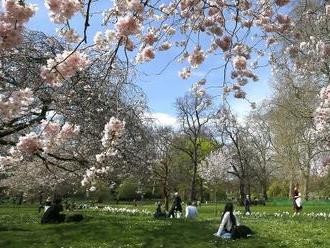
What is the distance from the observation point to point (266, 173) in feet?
198

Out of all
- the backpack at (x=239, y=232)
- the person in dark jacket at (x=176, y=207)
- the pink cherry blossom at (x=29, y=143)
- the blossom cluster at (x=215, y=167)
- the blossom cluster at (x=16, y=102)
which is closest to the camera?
the blossom cluster at (x=16, y=102)

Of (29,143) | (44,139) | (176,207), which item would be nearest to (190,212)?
(176,207)

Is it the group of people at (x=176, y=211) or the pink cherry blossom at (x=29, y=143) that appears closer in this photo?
the pink cherry blossom at (x=29, y=143)

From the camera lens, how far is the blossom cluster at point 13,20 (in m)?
3.83

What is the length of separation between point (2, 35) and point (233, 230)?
1003 centimetres

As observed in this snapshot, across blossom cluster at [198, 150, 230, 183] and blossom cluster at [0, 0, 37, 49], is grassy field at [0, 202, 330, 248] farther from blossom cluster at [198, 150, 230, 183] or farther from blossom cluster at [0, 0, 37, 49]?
blossom cluster at [198, 150, 230, 183]

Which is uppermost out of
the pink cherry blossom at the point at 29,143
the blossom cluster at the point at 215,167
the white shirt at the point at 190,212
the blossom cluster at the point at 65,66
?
the blossom cluster at the point at 215,167

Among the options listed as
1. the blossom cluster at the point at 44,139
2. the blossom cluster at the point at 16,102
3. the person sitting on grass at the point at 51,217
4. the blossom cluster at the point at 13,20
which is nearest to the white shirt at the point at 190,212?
the person sitting on grass at the point at 51,217

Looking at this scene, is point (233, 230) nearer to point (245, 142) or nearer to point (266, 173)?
point (245, 142)

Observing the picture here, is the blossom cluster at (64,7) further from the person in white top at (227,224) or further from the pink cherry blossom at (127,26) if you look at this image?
the person in white top at (227,224)

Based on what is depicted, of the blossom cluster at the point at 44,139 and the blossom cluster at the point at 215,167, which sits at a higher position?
the blossom cluster at the point at 215,167

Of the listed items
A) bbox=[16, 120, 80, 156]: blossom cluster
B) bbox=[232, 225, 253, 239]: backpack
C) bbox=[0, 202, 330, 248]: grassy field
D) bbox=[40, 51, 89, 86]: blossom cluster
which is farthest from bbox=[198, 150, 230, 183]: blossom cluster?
bbox=[40, 51, 89, 86]: blossom cluster

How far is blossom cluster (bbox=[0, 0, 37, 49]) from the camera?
12.6 ft

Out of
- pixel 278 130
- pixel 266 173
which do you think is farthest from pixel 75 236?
pixel 266 173
